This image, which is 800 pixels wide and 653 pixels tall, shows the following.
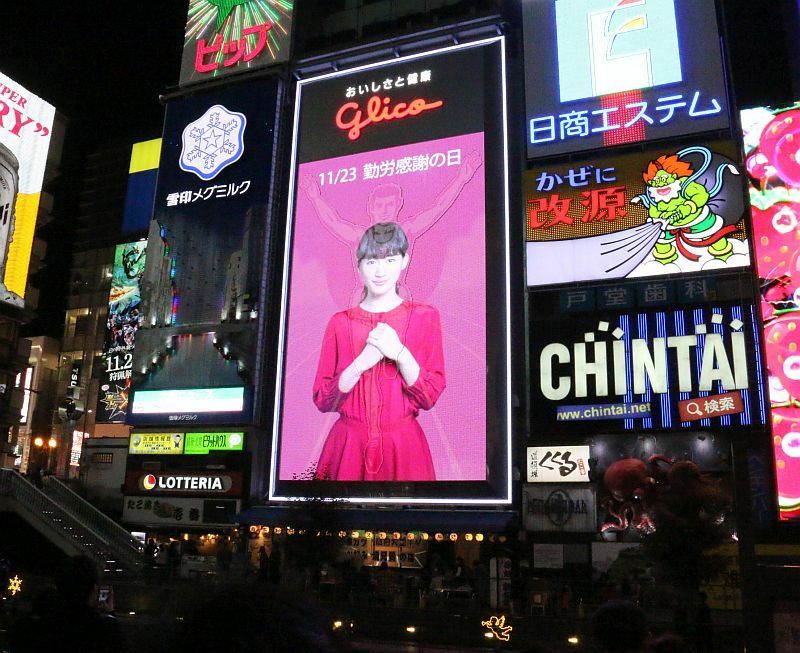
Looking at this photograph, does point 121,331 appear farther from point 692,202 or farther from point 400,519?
point 692,202

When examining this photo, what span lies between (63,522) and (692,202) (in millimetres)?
23564

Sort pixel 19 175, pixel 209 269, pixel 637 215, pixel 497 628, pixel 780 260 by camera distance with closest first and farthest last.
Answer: pixel 497 628, pixel 780 260, pixel 637 215, pixel 19 175, pixel 209 269

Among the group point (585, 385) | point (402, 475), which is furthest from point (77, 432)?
point (585, 385)

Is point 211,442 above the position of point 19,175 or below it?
below

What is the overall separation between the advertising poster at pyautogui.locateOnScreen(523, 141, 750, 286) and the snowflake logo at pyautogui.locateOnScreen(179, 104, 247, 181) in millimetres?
13225

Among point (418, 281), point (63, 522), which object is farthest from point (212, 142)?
point (63, 522)

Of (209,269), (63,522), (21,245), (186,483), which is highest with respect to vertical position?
(21,245)

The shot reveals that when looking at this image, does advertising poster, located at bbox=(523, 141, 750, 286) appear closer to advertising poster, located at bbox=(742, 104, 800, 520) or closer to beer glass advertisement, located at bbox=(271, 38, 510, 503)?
advertising poster, located at bbox=(742, 104, 800, 520)

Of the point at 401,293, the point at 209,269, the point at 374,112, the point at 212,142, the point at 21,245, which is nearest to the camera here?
the point at 401,293

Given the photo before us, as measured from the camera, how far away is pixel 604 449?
2486 centimetres

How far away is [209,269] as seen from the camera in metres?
32.1

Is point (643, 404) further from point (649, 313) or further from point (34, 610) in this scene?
point (34, 610)

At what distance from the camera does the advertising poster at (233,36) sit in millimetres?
35031

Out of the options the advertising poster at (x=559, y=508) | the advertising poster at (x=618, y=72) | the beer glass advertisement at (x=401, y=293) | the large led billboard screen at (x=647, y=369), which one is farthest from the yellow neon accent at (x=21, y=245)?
the advertising poster at (x=559, y=508)
